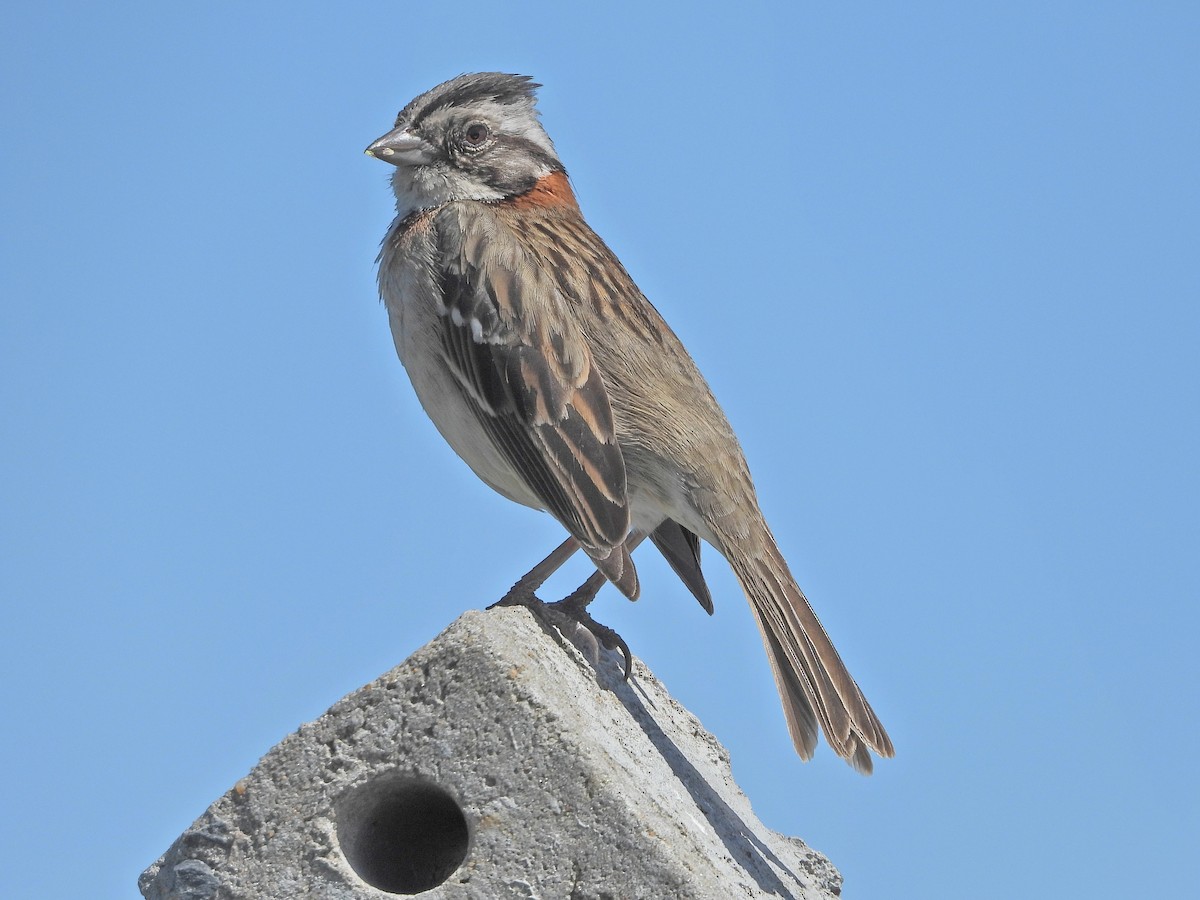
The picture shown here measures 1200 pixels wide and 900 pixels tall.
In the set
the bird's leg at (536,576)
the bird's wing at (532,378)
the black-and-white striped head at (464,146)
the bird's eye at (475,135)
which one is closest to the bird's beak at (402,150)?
the black-and-white striped head at (464,146)

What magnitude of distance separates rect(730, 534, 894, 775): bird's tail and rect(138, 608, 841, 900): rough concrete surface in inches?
41.0

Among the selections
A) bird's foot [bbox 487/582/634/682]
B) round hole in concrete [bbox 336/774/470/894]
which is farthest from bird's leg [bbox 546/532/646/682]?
round hole in concrete [bbox 336/774/470/894]

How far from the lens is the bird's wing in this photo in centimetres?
572

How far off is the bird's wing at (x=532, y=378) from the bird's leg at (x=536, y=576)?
207 mm

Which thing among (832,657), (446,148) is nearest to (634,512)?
(832,657)

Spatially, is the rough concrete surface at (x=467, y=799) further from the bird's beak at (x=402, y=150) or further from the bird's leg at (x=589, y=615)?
the bird's beak at (x=402, y=150)

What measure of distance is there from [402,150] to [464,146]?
0.98 ft

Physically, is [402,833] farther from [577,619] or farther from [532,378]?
[532,378]

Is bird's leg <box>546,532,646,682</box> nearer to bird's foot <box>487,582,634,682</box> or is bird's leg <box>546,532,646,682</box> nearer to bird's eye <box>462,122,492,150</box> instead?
bird's foot <box>487,582,634,682</box>

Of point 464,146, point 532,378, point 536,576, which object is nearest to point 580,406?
point 532,378

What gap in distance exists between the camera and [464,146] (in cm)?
700

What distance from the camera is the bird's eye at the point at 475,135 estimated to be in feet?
23.0

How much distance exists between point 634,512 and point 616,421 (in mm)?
541

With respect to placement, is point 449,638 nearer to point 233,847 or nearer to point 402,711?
point 402,711
